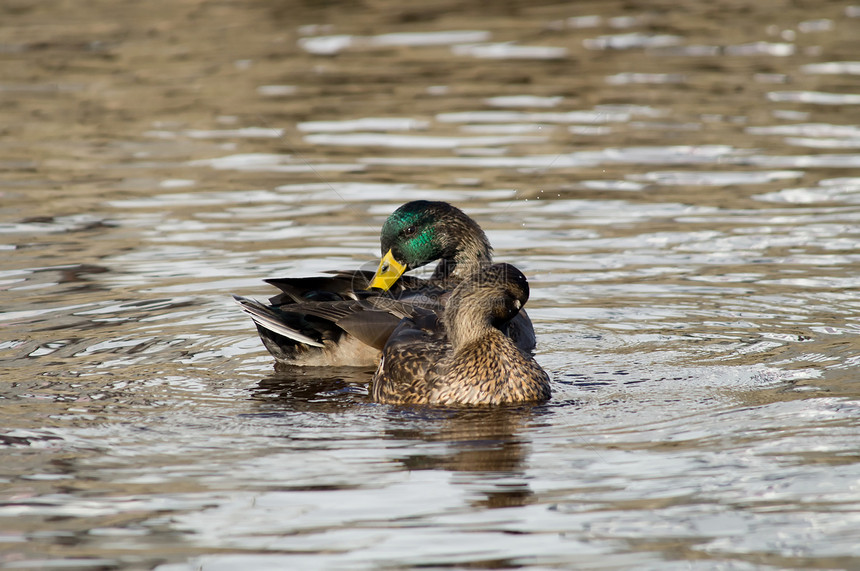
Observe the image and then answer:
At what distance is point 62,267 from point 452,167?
169 inches

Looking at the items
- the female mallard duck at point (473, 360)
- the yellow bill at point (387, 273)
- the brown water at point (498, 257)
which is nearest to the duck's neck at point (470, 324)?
the female mallard duck at point (473, 360)

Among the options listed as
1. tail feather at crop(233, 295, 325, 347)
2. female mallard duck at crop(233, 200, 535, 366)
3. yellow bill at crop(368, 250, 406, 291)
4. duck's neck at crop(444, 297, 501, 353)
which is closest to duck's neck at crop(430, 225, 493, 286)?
female mallard duck at crop(233, 200, 535, 366)

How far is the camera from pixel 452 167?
1290 centimetres

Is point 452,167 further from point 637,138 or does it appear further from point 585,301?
point 585,301

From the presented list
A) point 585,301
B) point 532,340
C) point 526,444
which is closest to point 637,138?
point 585,301

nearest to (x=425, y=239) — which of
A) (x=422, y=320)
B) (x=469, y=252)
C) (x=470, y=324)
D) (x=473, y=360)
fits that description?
(x=469, y=252)

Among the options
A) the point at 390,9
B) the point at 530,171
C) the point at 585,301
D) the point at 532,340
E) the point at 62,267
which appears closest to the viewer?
the point at 532,340

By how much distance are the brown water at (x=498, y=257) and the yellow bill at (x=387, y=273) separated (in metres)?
0.75

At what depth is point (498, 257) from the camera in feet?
35.0

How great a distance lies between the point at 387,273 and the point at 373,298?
1.91 ft

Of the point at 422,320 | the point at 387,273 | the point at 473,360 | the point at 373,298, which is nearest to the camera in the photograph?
the point at 473,360

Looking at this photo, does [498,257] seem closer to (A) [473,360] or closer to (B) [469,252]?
(B) [469,252]

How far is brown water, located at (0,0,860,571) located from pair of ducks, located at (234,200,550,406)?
0.78ft

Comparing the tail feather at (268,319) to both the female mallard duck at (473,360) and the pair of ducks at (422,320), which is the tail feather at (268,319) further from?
the female mallard duck at (473,360)
